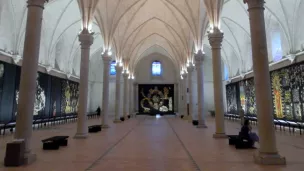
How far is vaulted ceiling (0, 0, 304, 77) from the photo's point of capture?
1524 cm

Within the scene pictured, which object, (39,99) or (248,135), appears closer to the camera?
(248,135)

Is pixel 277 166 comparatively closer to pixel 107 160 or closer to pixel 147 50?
pixel 107 160

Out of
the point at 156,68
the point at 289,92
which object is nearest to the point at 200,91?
the point at 289,92

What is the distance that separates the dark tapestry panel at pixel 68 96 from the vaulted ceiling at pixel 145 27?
6.14 ft

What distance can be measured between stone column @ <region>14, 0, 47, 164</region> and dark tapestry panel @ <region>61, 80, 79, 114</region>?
1867 cm

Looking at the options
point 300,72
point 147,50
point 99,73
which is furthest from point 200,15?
point 99,73

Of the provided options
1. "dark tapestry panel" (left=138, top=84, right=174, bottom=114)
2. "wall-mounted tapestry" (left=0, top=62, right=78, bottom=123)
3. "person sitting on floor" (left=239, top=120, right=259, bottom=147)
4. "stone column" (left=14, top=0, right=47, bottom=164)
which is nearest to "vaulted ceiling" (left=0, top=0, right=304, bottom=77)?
"wall-mounted tapestry" (left=0, top=62, right=78, bottom=123)

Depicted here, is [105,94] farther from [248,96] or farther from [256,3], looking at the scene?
[248,96]

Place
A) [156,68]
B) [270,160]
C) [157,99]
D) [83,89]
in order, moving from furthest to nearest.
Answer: [156,68]
[157,99]
[83,89]
[270,160]

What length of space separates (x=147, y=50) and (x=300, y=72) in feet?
76.5

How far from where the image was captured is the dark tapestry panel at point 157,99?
35.6 metres

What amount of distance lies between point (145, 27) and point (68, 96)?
12.6 meters

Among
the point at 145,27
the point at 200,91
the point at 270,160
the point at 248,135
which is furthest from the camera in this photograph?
the point at 145,27

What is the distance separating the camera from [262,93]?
579cm
